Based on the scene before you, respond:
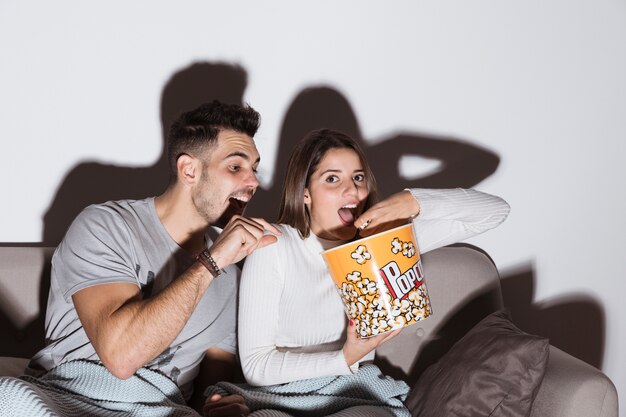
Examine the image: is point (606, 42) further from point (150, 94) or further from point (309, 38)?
point (150, 94)

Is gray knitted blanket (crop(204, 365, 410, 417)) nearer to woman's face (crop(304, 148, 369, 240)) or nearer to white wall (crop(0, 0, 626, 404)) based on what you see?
woman's face (crop(304, 148, 369, 240))

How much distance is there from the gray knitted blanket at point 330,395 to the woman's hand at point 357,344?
80 mm

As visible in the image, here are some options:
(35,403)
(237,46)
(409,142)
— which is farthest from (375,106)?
(35,403)

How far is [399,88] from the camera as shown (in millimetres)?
2133

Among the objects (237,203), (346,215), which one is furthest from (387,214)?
(237,203)

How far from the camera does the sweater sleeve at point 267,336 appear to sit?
155cm

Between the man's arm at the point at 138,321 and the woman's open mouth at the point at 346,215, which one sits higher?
the woman's open mouth at the point at 346,215

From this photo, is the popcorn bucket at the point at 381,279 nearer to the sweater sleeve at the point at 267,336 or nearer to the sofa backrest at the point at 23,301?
the sweater sleeve at the point at 267,336

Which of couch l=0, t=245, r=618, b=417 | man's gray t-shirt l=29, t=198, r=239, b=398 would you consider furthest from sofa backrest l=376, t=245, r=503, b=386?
man's gray t-shirt l=29, t=198, r=239, b=398

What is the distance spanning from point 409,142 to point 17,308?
3.94ft

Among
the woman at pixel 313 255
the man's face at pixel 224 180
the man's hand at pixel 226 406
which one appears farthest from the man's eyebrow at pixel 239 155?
the man's hand at pixel 226 406

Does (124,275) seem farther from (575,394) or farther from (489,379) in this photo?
(575,394)

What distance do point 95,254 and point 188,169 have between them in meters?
0.31

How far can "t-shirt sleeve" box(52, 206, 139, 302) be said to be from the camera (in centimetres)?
148
